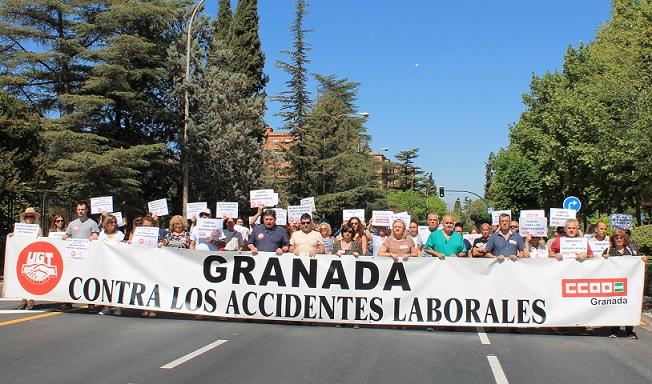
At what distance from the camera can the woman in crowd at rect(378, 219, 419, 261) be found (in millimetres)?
10703

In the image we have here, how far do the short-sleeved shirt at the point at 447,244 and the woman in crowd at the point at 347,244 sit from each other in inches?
47.2

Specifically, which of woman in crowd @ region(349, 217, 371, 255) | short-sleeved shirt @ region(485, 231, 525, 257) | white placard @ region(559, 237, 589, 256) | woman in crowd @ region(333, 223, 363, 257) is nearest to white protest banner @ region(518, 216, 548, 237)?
short-sleeved shirt @ region(485, 231, 525, 257)

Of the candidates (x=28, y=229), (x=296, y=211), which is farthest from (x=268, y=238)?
(x=296, y=211)

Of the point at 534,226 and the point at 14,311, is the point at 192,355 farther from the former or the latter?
the point at 534,226

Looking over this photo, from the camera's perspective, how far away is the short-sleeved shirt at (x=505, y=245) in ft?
35.4

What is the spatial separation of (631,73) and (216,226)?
10801 mm

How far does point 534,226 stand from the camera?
41.6 feet

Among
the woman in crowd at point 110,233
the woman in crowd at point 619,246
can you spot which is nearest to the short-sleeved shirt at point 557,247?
the woman in crowd at point 619,246

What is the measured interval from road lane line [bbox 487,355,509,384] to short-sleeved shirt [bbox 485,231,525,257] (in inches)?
108

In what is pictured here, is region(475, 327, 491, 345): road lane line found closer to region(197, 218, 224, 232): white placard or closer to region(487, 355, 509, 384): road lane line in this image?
region(487, 355, 509, 384): road lane line

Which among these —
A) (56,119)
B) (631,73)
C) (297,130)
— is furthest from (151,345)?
(297,130)

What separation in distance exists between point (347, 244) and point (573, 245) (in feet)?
12.1

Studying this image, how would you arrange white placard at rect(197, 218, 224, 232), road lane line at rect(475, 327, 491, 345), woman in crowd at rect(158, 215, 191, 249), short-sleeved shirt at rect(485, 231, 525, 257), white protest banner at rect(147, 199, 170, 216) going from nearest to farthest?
road lane line at rect(475, 327, 491, 345) → short-sleeved shirt at rect(485, 231, 525, 257) → woman in crowd at rect(158, 215, 191, 249) → white placard at rect(197, 218, 224, 232) → white protest banner at rect(147, 199, 170, 216)

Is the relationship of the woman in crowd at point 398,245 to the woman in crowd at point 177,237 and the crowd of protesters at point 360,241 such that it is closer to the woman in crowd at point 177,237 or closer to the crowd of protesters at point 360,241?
the crowd of protesters at point 360,241
